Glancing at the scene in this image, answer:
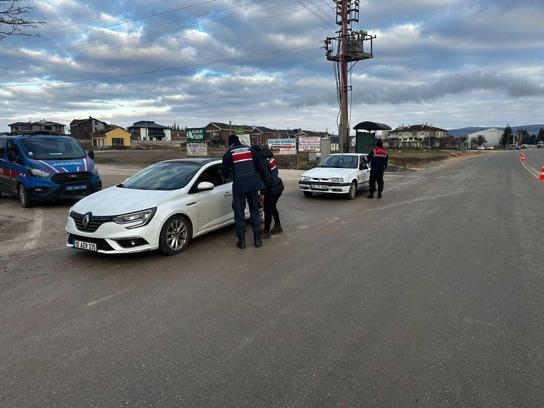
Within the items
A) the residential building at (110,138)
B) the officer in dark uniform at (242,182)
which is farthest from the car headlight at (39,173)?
the residential building at (110,138)

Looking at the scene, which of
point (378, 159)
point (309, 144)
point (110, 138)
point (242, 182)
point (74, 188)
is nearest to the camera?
point (242, 182)

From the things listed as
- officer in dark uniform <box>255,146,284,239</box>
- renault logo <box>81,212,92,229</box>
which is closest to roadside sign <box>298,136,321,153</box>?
officer in dark uniform <box>255,146,284,239</box>

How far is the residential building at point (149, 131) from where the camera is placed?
115 meters

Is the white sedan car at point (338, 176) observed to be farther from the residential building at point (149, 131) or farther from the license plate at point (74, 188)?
the residential building at point (149, 131)

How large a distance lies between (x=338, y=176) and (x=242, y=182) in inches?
242

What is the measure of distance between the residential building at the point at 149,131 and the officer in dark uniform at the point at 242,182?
111m

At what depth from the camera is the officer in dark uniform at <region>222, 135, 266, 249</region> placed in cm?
666

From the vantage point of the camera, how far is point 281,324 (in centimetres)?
381

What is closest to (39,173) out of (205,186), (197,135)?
(205,186)

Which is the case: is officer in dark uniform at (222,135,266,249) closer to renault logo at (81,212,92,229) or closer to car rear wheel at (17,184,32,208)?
renault logo at (81,212,92,229)

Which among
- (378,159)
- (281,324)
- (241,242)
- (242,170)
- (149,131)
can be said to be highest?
(149,131)

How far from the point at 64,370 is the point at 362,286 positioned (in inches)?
125

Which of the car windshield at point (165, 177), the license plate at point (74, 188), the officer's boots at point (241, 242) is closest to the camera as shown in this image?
the officer's boots at point (241, 242)

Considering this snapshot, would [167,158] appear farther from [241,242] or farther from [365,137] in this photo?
[241,242]
